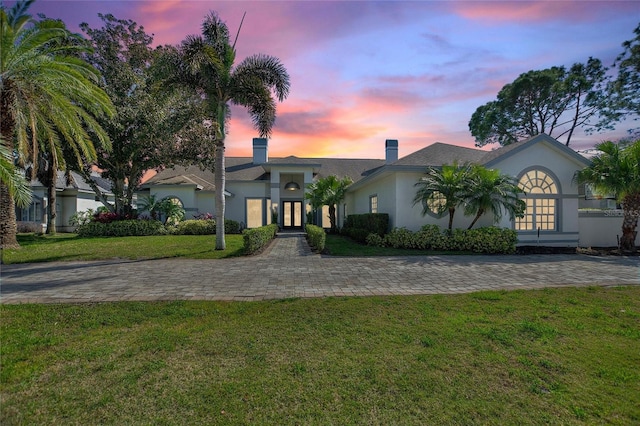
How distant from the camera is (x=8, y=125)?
11.2 meters

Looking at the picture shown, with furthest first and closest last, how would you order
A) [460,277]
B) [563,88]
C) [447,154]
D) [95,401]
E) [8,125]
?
1. [563,88]
2. [447,154]
3. [8,125]
4. [460,277]
5. [95,401]

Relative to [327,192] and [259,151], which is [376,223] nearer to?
[327,192]

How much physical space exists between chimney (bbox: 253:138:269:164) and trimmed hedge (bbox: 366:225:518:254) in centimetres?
1660

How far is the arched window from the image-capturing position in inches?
526

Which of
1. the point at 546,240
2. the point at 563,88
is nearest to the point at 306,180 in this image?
the point at 546,240

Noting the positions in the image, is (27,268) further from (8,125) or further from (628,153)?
(628,153)

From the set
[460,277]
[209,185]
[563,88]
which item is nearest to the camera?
[460,277]

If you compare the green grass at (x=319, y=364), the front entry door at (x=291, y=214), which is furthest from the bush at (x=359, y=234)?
the green grass at (x=319, y=364)

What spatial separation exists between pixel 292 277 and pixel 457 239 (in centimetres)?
803

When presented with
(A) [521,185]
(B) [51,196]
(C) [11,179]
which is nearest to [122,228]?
(B) [51,196]

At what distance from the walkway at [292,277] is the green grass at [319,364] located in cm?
90

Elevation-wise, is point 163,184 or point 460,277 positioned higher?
point 163,184

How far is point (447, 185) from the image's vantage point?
11.9m

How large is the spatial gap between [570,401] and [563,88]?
31.8m
